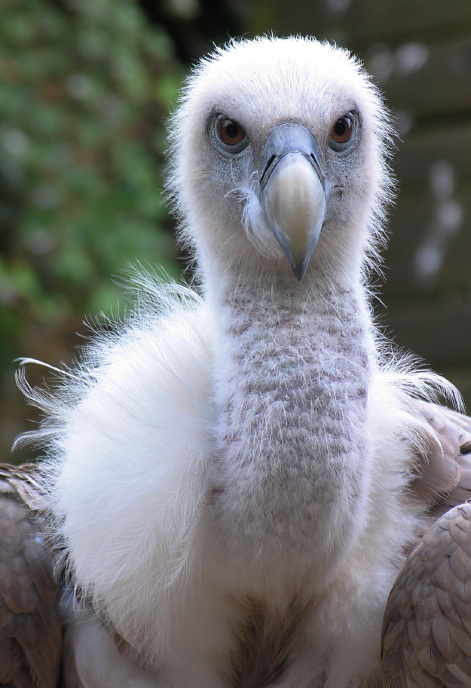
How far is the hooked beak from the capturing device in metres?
1.74

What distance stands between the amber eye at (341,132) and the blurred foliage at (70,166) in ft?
8.30

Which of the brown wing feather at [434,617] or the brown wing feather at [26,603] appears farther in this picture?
the brown wing feather at [26,603]

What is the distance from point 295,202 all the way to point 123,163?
362 cm

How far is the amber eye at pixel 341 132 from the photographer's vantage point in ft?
6.56

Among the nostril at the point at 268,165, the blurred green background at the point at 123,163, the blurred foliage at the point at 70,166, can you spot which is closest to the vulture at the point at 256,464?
the nostril at the point at 268,165

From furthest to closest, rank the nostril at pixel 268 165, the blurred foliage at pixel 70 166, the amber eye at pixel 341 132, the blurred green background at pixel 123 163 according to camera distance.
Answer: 1. the blurred foliage at pixel 70 166
2. the blurred green background at pixel 123 163
3. the amber eye at pixel 341 132
4. the nostril at pixel 268 165

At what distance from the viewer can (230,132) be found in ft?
6.64

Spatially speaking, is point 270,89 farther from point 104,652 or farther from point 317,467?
point 104,652

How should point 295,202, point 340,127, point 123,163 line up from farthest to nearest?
point 123,163 → point 340,127 → point 295,202

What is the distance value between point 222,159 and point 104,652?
112 cm

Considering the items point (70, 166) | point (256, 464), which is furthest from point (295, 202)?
point (70, 166)

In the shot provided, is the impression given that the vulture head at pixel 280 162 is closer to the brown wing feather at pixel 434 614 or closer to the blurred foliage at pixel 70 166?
the brown wing feather at pixel 434 614

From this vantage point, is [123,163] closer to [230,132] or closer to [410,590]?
[230,132]

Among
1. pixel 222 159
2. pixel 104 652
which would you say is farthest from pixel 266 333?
pixel 104 652
